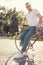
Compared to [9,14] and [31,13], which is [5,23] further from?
[31,13]

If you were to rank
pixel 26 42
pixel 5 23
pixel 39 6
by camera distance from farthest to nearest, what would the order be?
pixel 5 23, pixel 39 6, pixel 26 42

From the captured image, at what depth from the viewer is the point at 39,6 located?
21281 millimetres

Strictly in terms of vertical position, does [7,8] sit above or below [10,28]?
above

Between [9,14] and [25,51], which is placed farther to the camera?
[9,14]

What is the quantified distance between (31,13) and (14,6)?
58.3ft

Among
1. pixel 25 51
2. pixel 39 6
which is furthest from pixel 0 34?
pixel 25 51

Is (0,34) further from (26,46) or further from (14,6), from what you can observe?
(26,46)

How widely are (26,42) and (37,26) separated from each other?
44cm

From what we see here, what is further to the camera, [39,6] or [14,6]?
[14,6]

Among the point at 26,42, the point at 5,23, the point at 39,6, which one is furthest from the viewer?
the point at 5,23

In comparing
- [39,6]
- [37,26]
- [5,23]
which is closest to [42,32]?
[37,26]

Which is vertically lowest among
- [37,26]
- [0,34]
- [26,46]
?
[0,34]

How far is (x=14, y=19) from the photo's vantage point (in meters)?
22.3

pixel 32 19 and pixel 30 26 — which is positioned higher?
pixel 32 19
